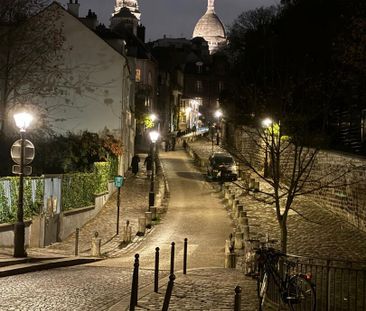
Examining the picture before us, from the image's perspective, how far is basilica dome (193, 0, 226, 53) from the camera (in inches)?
6983

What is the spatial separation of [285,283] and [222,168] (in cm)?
3237

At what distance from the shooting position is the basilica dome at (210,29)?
177375 mm

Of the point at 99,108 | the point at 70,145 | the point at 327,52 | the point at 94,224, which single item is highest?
the point at 327,52

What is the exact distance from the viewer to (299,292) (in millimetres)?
10977

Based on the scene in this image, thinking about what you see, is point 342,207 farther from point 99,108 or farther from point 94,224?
point 99,108

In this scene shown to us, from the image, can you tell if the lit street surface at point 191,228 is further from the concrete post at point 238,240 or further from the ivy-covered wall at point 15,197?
the ivy-covered wall at point 15,197

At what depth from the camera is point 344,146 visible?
3959 centimetres

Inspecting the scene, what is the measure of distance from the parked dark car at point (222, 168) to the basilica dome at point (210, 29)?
425 ft

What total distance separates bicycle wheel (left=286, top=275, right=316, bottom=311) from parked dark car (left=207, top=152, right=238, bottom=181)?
31700mm

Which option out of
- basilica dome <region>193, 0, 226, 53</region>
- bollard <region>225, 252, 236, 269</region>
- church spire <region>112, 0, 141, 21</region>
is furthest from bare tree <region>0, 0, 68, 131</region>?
basilica dome <region>193, 0, 226, 53</region>

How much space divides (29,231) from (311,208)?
14.9m

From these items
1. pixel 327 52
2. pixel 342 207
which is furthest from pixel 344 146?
pixel 342 207

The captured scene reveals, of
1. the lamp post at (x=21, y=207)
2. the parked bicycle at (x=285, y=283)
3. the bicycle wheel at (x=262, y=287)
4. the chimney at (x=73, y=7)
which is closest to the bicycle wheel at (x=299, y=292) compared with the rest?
the parked bicycle at (x=285, y=283)

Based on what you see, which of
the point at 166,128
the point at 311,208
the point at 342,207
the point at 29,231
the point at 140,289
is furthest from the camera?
the point at 166,128
